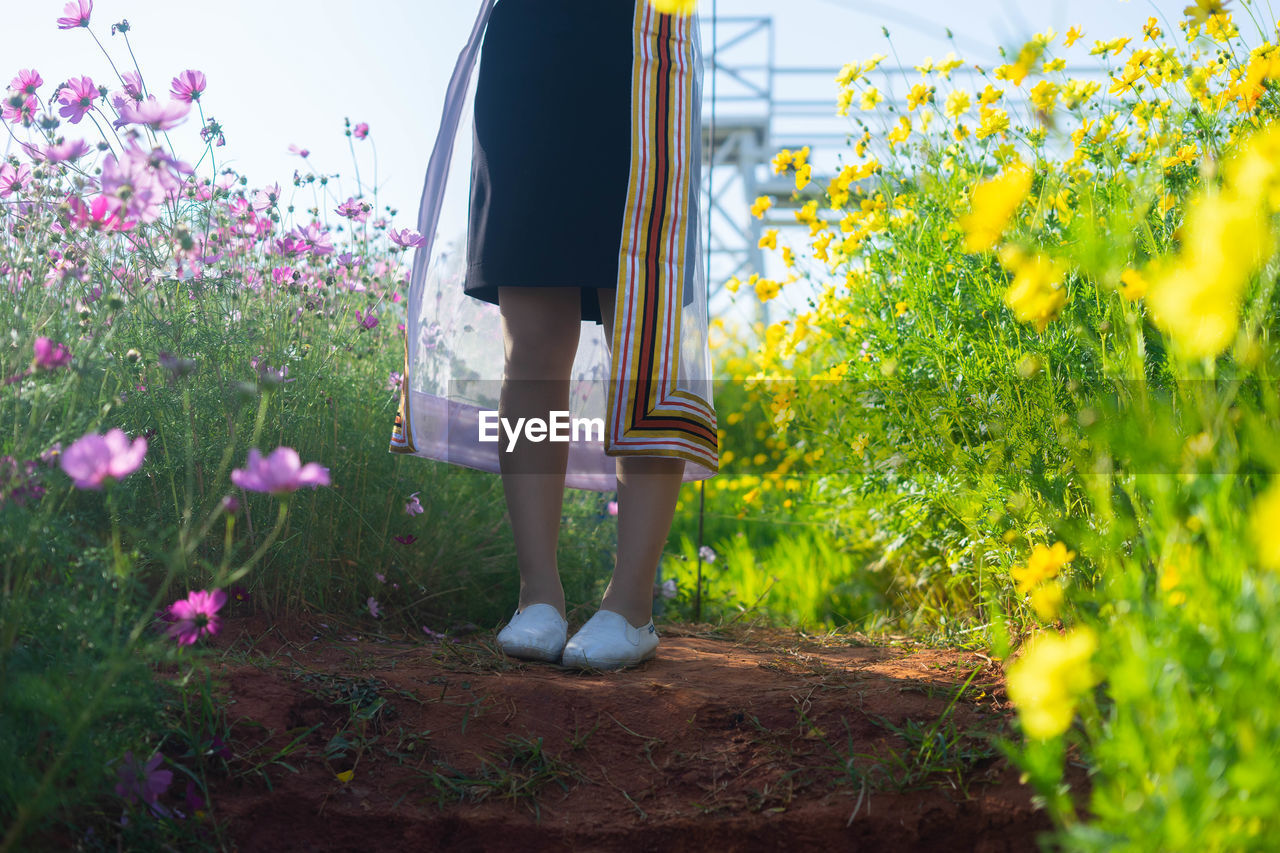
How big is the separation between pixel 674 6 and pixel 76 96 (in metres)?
1.03

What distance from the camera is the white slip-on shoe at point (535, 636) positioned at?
173 cm

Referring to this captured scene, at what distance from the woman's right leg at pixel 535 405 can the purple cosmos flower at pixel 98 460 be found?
0.93m

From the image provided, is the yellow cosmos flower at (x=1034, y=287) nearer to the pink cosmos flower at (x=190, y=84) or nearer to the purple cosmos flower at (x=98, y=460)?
the purple cosmos flower at (x=98, y=460)

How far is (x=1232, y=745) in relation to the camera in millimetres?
740

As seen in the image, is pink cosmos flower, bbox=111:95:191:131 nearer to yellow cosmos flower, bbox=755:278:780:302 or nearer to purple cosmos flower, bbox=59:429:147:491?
purple cosmos flower, bbox=59:429:147:491

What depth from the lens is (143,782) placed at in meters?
1.04

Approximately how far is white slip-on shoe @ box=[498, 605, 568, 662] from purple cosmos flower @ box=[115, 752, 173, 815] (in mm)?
728

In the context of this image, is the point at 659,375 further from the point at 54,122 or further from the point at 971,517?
the point at 54,122

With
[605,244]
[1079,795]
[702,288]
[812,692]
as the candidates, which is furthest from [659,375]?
[1079,795]

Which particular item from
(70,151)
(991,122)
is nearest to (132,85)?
(70,151)

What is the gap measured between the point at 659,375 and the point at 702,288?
40 cm

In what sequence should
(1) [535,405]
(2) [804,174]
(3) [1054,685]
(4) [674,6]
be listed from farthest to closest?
(2) [804,174]
(1) [535,405]
(4) [674,6]
(3) [1054,685]

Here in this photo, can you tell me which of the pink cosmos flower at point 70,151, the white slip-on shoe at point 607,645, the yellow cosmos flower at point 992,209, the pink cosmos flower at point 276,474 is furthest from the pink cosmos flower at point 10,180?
the yellow cosmos flower at point 992,209

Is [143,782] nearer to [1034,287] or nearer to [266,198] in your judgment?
[1034,287]
